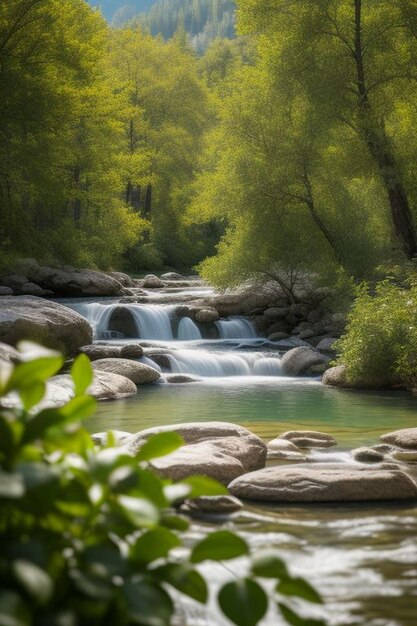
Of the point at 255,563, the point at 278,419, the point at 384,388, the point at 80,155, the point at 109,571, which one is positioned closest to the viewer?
the point at 109,571

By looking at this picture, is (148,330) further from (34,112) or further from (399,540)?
(399,540)

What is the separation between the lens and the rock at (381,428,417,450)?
9187 millimetres

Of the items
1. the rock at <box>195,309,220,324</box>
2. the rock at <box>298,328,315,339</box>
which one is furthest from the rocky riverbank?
the rock at <box>195,309,220,324</box>

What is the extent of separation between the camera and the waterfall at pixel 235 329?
2183cm

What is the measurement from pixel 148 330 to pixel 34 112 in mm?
6681

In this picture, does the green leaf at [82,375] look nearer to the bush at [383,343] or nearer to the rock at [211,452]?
the rock at [211,452]

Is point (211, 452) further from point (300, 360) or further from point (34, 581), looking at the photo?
point (300, 360)

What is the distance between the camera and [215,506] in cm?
623

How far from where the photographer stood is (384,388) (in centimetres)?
1549

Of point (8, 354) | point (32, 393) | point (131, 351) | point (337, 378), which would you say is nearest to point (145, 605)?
point (32, 393)

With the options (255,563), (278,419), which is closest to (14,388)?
(255,563)

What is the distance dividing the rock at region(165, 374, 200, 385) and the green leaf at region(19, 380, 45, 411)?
50.3 ft

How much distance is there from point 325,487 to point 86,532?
548cm

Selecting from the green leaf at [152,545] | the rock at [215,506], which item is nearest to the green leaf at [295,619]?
the green leaf at [152,545]
